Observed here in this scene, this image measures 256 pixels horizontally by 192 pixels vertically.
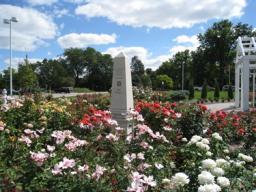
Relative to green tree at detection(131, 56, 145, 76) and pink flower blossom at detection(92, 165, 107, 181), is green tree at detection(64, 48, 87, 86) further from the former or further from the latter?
pink flower blossom at detection(92, 165, 107, 181)

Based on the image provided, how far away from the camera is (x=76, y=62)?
108m

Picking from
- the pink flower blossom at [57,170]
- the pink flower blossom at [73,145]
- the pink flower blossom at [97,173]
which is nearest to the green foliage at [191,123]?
the pink flower blossom at [73,145]

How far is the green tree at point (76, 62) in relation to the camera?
349ft

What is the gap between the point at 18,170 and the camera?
3.44 metres

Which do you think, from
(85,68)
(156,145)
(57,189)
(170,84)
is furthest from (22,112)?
(85,68)

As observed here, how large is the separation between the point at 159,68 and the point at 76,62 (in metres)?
23.4

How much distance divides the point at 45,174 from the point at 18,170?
24cm

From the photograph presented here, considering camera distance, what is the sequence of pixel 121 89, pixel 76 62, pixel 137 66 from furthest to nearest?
pixel 137 66 → pixel 76 62 → pixel 121 89

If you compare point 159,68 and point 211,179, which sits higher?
point 159,68

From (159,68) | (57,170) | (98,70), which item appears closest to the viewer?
(57,170)

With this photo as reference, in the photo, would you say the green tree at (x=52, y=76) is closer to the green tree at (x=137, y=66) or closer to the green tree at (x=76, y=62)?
the green tree at (x=76, y=62)

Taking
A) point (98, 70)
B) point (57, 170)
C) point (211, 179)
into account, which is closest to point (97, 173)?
point (57, 170)

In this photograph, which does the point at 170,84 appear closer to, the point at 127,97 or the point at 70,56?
the point at 70,56

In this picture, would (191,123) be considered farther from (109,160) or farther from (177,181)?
(177,181)
